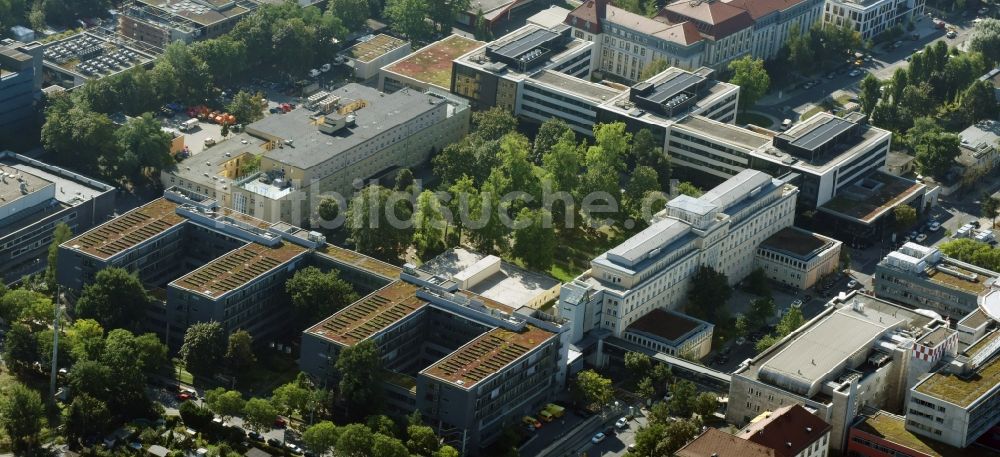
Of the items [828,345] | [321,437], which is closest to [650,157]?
[828,345]

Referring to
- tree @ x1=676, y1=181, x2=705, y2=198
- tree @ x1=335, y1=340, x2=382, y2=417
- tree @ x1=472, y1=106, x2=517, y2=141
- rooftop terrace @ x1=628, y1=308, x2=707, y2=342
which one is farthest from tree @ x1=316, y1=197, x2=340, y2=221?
tree @ x1=676, y1=181, x2=705, y2=198

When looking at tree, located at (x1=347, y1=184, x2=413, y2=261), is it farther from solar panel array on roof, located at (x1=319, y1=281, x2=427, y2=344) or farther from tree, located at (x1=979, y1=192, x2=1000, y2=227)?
tree, located at (x1=979, y1=192, x2=1000, y2=227)

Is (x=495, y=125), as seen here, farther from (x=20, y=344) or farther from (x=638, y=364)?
(x=20, y=344)

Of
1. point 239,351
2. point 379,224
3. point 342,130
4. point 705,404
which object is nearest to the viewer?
point 705,404

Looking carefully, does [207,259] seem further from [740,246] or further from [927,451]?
[927,451]

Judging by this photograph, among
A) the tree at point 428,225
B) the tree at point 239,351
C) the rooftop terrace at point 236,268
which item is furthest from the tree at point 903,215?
the tree at point 239,351

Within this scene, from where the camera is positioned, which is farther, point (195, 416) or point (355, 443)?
point (195, 416)

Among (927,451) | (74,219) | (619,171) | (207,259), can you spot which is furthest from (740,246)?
(74,219)

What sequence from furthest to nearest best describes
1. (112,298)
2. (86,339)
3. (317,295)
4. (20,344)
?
(317,295), (112,298), (86,339), (20,344)
